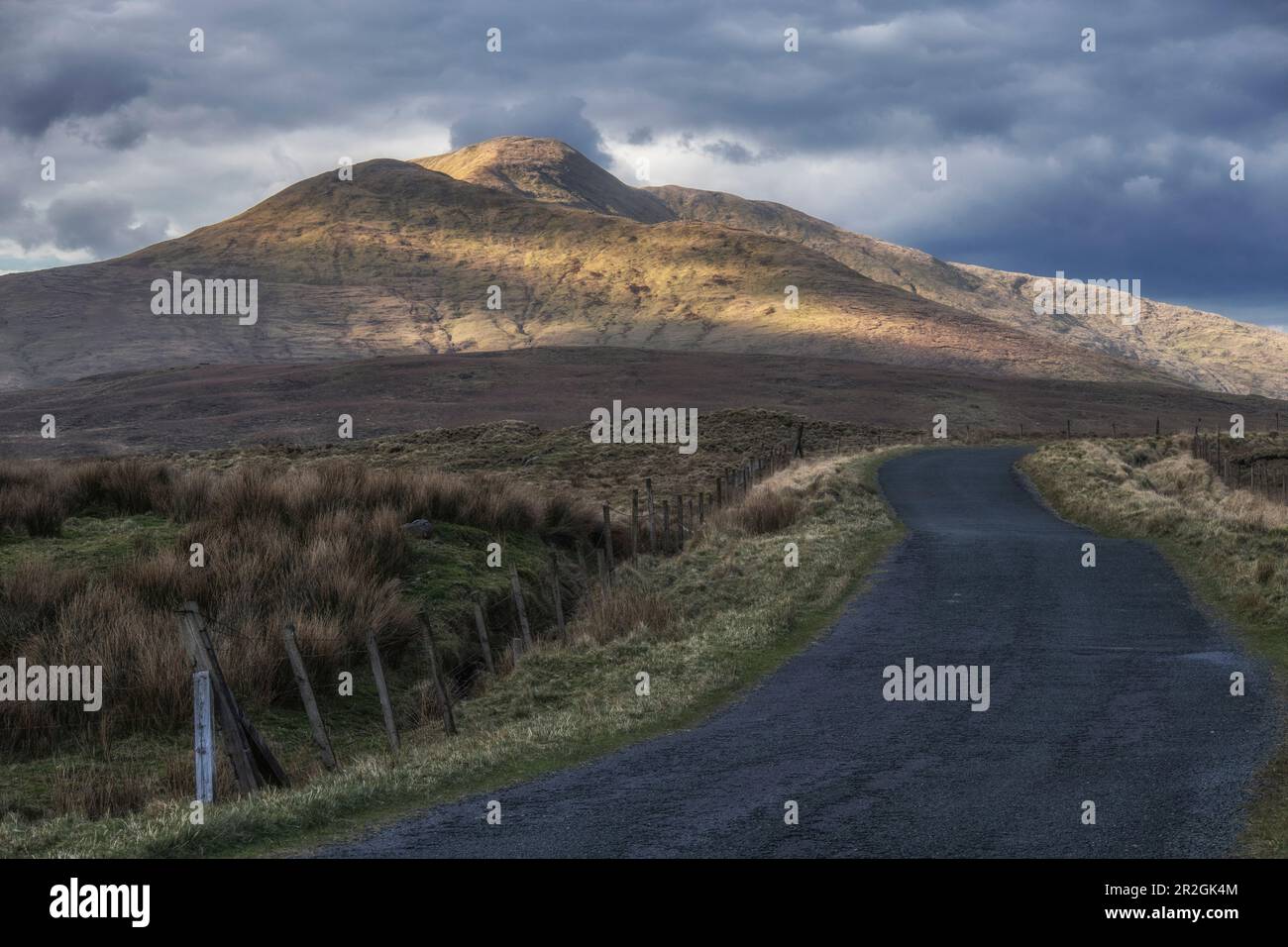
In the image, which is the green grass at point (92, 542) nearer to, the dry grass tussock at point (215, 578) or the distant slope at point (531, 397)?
the dry grass tussock at point (215, 578)

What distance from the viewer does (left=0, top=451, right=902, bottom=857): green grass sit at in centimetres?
816

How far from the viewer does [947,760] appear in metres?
9.56

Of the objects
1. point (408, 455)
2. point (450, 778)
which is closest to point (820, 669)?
point (450, 778)

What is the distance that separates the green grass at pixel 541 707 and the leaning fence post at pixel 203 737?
24cm

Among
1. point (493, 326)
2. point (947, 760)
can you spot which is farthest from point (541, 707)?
point (493, 326)

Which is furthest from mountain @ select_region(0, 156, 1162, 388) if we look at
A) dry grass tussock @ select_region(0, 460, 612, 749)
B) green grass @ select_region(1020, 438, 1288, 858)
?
dry grass tussock @ select_region(0, 460, 612, 749)

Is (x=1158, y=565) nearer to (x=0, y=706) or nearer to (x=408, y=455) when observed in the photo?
(x=0, y=706)

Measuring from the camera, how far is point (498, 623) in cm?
1942

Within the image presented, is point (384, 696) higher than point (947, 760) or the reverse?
higher

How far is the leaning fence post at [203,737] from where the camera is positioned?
8.84 metres

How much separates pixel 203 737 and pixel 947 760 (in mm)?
5718

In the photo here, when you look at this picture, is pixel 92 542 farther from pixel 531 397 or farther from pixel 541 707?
pixel 531 397

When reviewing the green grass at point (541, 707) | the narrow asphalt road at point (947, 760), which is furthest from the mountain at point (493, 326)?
the narrow asphalt road at point (947, 760)

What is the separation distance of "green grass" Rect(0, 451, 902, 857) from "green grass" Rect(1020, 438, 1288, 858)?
16.9 ft
